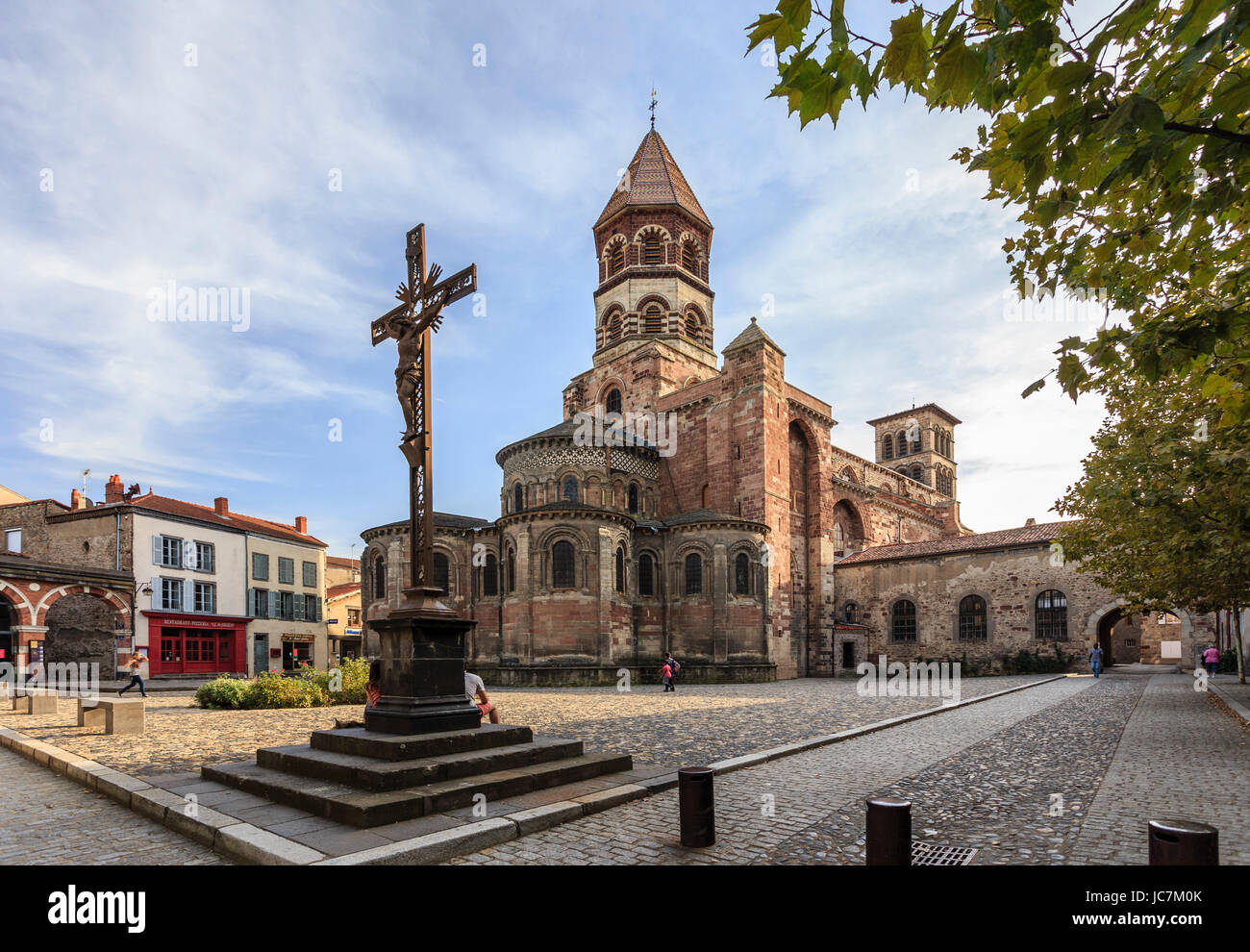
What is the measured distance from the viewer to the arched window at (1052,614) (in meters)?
28.9

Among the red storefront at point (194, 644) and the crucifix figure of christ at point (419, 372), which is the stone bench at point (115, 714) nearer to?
the crucifix figure of christ at point (419, 372)

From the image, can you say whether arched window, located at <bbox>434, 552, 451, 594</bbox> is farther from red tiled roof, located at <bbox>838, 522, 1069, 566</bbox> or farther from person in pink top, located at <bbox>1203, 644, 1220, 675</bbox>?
person in pink top, located at <bbox>1203, 644, 1220, 675</bbox>

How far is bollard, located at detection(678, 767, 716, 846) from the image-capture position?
5.23 metres

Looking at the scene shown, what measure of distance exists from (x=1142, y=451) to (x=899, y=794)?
6.90 metres

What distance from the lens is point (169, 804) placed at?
627 centimetres

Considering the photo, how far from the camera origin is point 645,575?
29781 millimetres

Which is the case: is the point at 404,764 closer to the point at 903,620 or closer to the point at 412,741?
the point at 412,741

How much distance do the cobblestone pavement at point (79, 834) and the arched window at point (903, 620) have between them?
106ft

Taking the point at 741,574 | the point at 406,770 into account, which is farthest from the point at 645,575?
the point at 406,770

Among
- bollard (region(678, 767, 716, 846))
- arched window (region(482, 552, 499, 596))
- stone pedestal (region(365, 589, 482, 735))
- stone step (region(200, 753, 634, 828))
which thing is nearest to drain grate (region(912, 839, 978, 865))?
bollard (region(678, 767, 716, 846))

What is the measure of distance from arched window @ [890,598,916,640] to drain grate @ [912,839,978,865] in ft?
98.4

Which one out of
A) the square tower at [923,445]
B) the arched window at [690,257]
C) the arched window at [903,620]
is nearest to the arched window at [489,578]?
the arched window at [903,620]

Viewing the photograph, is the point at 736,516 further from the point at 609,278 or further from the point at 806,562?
the point at 609,278
